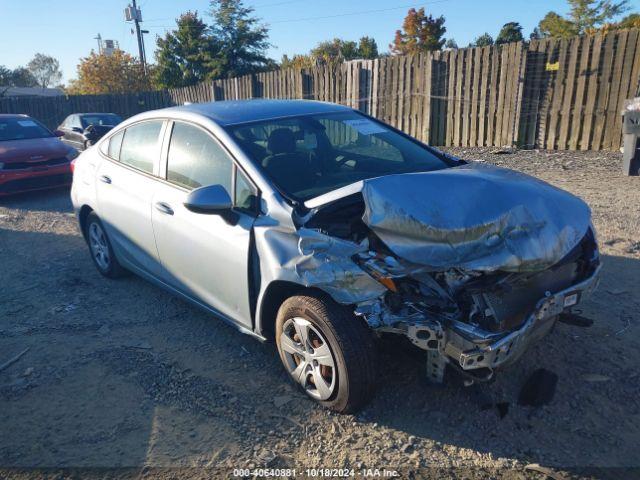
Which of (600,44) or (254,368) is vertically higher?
(600,44)

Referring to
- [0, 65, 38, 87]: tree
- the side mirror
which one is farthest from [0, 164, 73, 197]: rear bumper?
[0, 65, 38, 87]: tree

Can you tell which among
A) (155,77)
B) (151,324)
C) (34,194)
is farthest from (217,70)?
(151,324)

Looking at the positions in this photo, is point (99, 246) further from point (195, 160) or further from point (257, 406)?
point (257, 406)

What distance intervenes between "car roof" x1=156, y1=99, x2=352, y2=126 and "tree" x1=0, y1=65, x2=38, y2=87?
77467 mm

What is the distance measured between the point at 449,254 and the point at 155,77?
37.8 meters

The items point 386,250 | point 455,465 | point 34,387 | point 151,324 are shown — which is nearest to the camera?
point 455,465

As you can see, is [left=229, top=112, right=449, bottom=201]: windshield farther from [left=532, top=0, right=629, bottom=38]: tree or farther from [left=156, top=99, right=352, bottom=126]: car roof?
[left=532, top=0, right=629, bottom=38]: tree

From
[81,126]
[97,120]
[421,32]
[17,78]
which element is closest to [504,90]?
[97,120]

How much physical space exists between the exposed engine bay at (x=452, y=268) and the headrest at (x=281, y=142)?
900mm

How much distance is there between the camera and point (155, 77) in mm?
36125

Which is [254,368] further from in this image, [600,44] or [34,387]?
[600,44]

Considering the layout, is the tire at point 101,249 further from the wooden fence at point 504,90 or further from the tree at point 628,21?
A: the tree at point 628,21

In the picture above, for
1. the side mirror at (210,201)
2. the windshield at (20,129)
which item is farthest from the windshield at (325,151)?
the windshield at (20,129)

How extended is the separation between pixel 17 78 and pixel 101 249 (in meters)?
98.4
